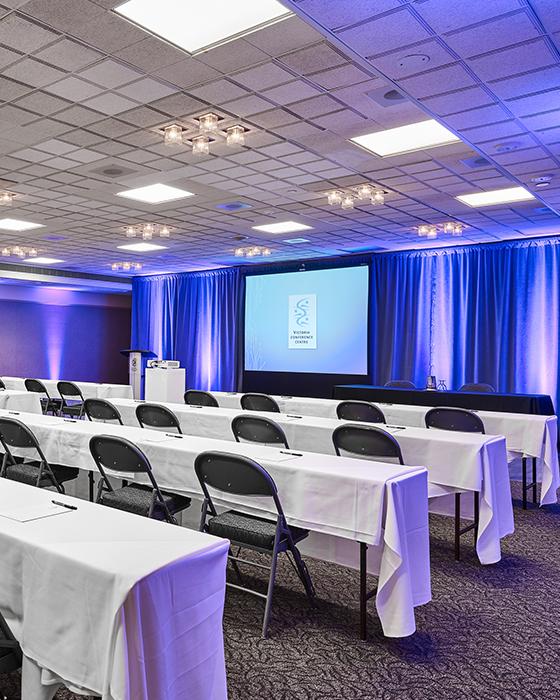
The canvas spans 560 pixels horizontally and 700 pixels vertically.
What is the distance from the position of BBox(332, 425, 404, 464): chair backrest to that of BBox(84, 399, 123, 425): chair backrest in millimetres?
2394

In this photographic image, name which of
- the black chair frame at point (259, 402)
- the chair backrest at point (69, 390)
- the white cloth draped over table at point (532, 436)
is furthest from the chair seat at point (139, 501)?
the chair backrest at point (69, 390)

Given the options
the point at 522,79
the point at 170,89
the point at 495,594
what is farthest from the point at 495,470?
the point at 170,89

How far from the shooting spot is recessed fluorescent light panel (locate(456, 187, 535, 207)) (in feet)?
22.7

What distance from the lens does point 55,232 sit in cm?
976

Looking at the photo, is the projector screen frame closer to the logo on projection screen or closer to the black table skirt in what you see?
the logo on projection screen

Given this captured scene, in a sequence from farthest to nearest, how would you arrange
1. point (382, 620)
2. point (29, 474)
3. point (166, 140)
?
point (166, 140) → point (29, 474) → point (382, 620)

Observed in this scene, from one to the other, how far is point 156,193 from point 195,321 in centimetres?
719

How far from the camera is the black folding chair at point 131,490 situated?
3314 mm

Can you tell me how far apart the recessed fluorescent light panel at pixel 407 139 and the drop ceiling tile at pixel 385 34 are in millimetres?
1413

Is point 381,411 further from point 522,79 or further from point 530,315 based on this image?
point 530,315

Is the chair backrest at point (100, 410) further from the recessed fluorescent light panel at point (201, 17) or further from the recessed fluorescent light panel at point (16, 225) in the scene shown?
the recessed fluorescent light panel at point (16, 225)

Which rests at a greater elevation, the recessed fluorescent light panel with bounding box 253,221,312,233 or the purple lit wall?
the recessed fluorescent light panel with bounding box 253,221,312,233

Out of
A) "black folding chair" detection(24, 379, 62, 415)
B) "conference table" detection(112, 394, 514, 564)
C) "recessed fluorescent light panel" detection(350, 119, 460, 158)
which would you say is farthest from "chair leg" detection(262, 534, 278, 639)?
"black folding chair" detection(24, 379, 62, 415)

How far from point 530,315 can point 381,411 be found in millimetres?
4845
